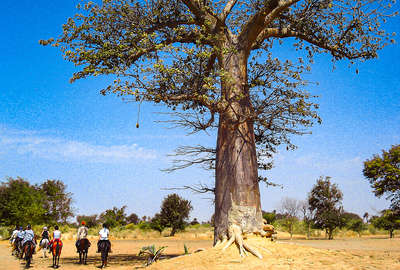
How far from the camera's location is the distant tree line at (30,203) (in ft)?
109

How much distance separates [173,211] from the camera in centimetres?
3847

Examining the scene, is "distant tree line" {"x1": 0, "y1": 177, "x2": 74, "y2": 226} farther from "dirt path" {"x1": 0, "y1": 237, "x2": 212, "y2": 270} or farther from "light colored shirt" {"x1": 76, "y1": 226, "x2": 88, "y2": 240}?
"light colored shirt" {"x1": 76, "y1": 226, "x2": 88, "y2": 240}

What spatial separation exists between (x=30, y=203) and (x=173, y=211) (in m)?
13.7

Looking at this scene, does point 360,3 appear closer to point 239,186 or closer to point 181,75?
point 181,75

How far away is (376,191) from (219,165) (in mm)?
21396

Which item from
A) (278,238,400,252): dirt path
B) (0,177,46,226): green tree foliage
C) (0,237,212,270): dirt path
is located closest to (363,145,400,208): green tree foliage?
(278,238,400,252): dirt path

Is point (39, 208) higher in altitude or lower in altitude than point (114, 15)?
lower

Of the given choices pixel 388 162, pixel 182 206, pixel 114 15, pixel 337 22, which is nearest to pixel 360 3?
pixel 337 22

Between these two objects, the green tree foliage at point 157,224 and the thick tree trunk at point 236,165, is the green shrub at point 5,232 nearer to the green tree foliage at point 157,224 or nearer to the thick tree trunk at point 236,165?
the green tree foliage at point 157,224

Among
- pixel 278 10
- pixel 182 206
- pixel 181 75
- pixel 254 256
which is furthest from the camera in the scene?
pixel 182 206

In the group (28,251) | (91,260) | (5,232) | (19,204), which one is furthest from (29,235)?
(5,232)

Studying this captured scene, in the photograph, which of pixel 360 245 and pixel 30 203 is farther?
pixel 30 203

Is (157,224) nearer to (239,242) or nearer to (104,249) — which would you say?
(104,249)

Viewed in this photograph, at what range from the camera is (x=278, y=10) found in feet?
34.8
